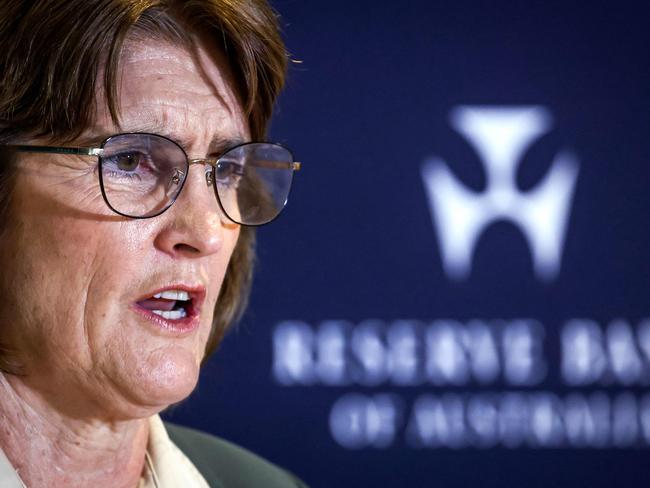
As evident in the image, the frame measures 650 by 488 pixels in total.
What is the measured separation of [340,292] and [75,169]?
1056 mm

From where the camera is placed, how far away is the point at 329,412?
6.37 ft

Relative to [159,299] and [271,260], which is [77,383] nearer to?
[159,299]

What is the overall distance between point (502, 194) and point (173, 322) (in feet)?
3.63

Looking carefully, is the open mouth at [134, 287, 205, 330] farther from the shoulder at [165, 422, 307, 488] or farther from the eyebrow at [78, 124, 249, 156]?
the shoulder at [165, 422, 307, 488]

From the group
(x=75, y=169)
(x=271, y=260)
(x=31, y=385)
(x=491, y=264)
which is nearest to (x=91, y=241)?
(x=75, y=169)

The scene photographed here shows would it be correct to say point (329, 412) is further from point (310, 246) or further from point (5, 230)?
point (5, 230)

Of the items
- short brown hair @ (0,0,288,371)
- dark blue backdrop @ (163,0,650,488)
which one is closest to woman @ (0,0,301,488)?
short brown hair @ (0,0,288,371)

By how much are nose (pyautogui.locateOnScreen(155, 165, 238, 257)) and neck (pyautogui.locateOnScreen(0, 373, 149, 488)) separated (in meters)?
0.22

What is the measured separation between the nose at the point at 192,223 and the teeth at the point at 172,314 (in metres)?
0.07

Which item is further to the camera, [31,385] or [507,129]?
[507,129]

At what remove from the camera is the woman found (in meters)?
0.93

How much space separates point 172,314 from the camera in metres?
1.01

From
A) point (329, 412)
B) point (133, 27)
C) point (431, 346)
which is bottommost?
point (329, 412)

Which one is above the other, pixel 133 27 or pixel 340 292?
pixel 133 27
